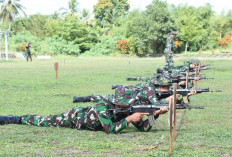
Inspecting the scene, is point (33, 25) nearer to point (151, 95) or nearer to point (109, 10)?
point (109, 10)

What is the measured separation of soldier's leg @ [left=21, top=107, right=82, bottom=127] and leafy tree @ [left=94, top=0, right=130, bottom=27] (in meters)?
83.8

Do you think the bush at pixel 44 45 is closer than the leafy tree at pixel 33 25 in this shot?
Yes

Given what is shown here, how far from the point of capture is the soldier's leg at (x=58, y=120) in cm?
705

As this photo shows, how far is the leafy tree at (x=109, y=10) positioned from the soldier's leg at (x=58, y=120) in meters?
83.8

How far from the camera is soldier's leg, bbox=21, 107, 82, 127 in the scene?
7047mm

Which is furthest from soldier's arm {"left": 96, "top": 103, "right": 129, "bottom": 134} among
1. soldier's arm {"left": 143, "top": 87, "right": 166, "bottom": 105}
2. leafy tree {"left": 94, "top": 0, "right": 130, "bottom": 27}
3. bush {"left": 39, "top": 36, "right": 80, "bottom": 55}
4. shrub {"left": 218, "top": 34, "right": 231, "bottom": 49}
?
leafy tree {"left": 94, "top": 0, "right": 130, "bottom": 27}

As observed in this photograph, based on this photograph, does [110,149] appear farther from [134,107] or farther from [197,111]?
[197,111]

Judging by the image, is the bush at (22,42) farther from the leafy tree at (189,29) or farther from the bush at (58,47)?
the leafy tree at (189,29)

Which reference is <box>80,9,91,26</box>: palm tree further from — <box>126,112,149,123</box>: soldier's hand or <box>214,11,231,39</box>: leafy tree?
<box>126,112,149,123</box>: soldier's hand

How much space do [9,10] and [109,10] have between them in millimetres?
44282

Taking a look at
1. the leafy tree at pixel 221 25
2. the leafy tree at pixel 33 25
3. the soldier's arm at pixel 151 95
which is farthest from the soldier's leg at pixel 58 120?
the leafy tree at pixel 221 25

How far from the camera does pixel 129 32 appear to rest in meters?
69.9

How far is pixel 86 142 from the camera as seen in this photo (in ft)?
20.2

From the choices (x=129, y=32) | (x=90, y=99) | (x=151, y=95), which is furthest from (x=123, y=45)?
(x=151, y=95)
